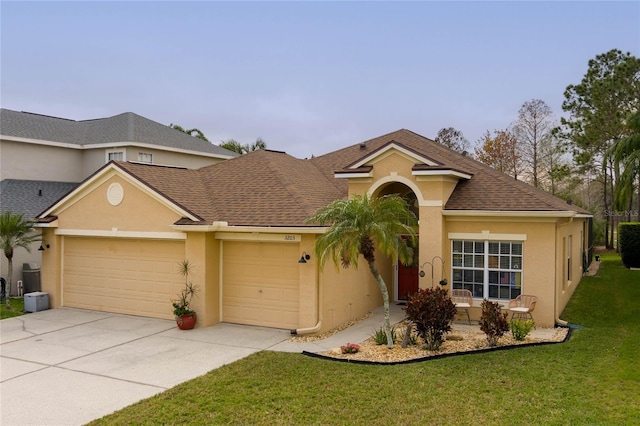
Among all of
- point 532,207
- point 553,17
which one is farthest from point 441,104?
point 532,207

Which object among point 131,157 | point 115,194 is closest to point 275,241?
point 115,194

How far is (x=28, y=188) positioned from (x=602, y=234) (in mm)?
39752

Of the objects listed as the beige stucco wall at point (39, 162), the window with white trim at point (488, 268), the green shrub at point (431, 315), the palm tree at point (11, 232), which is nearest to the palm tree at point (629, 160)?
the window with white trim at point (488, 268)

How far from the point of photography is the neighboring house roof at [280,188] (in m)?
14.2

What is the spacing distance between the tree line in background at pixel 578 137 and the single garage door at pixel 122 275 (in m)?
25.0

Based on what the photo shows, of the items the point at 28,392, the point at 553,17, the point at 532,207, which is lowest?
the point at 28,392

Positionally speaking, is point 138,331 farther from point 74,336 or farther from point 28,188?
point 28,188

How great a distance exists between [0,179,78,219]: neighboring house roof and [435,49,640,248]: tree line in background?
28.3 m

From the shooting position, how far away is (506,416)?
758 cm

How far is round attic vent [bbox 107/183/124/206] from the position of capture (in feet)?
50.8

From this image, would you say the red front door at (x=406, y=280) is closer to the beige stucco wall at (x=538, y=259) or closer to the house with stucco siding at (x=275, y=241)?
the house with stucco siding at (x=275, y=241)

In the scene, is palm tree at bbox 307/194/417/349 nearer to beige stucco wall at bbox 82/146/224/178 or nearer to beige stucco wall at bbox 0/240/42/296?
beige stucco wall at bbox 0/240/42/296

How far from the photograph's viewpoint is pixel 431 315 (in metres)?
11.1

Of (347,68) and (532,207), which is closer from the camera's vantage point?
(532,207)
